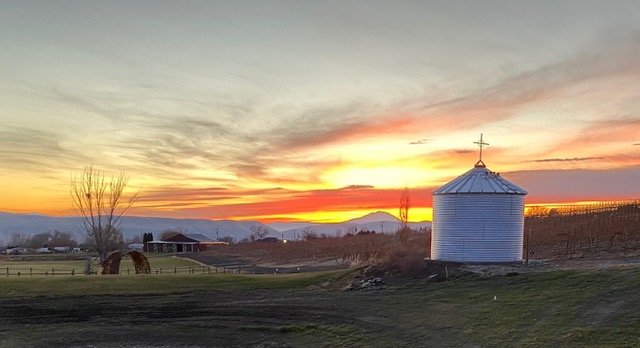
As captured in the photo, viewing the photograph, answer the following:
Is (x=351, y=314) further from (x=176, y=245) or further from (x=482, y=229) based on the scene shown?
(x=176, y=245)

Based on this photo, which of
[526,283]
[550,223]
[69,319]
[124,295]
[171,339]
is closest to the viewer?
[171,339]

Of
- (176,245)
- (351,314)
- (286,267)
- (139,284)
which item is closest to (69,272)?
(286,267)

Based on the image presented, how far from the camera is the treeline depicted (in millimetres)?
35812

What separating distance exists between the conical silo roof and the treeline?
3088mm

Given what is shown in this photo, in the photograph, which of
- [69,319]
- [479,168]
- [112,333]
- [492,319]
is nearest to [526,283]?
[492,319]

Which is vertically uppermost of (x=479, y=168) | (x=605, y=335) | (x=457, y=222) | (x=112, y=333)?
(x=479, y=168)

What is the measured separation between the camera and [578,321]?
1764cm

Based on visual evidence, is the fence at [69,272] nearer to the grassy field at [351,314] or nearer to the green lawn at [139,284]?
the green lawn at [139,284]

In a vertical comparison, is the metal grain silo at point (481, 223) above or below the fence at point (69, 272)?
above

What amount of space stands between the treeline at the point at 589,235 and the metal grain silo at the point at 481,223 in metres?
1.35

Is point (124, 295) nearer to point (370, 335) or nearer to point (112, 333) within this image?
point (112, 333)

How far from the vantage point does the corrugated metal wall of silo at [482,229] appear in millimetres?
28797

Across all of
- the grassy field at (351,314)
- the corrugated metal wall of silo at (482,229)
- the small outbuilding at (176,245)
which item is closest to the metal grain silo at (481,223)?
the corrugated metal wall of silo at (482,229)

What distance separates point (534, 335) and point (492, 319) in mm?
2224
